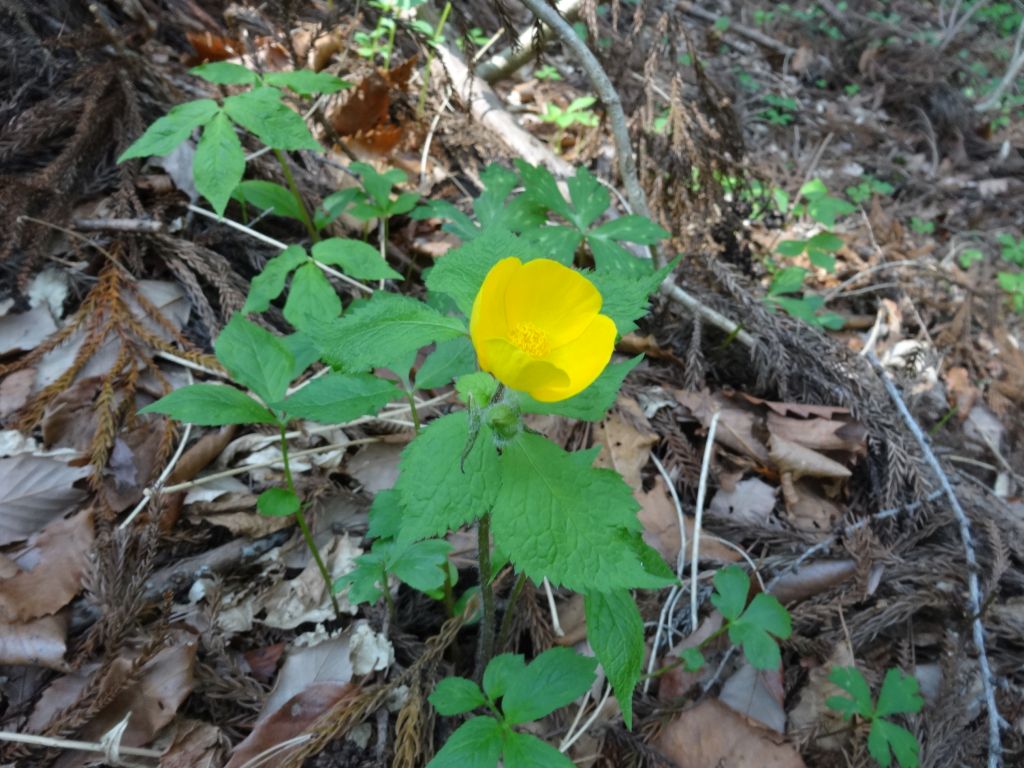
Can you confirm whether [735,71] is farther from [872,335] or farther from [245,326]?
[245,326]

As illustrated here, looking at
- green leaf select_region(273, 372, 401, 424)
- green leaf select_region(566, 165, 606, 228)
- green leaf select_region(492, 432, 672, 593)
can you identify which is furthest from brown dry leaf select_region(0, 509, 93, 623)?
green leaf select_region(566, 165, 606, 228)

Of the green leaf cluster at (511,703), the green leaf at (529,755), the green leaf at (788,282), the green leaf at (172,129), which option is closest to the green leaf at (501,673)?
the green leaf cluster at (511,703)

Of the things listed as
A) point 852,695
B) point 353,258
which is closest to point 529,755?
point 852,695

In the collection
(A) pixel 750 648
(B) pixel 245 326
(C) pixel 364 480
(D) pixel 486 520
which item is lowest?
(A) pixel 750 648

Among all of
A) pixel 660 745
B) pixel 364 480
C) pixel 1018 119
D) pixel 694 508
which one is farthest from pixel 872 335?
pixel 1018 119

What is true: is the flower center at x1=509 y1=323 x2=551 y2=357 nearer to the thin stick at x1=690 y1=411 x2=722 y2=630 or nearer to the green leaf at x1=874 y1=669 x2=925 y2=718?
the thin stick at x1=690 y1=411 x2=722 y2=630

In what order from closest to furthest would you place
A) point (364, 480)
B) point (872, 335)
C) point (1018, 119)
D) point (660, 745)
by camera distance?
1. point (660, 745)
2. point (364, 480)
3. point (872, 335)
4. point (1018, 119)
